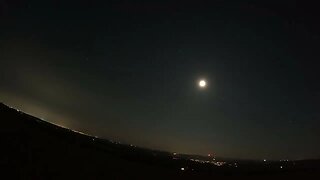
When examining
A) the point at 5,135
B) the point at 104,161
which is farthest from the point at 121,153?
the point at 5,135

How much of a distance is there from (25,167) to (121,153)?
3.82ft

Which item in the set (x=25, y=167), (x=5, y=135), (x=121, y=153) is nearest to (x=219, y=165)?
(x=121, y=153)

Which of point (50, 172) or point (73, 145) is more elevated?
point (73, 145)

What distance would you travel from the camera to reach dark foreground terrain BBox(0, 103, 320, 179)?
427 centimetres

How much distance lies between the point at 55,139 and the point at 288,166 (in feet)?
10.1

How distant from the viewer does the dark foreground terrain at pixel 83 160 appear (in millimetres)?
4270

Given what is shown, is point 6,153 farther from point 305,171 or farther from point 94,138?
point 305,171

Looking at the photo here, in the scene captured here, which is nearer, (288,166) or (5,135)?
(5,135)

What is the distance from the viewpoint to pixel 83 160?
14.5ft

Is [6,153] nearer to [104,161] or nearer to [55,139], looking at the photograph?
[55,139]

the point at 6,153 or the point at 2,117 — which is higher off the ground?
the point at 2,117

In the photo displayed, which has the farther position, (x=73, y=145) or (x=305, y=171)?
(x=305, y=171)

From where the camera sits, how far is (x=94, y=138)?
4.42 metres

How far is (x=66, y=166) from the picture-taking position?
171 inches
